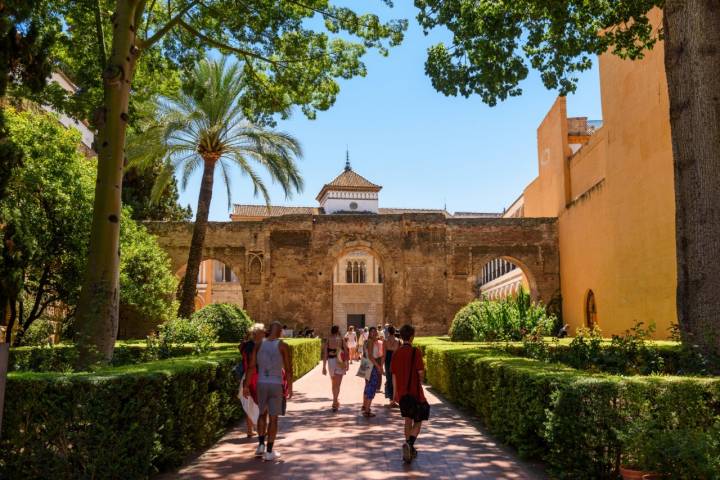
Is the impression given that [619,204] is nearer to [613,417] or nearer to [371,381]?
[371,381]

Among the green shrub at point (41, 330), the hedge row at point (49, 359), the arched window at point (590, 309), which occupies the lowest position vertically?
the hedge row at point (49, 359)

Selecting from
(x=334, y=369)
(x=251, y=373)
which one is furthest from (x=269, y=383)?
(x=334, y=369)

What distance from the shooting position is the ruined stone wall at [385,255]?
1175 inches

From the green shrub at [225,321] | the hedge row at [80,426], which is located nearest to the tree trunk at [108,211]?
the hedge row at [80,426]

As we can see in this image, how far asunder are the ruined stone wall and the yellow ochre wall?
6.47 ft

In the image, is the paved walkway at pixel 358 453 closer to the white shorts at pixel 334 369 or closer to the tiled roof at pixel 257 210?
the white shorts at pixel 334 369

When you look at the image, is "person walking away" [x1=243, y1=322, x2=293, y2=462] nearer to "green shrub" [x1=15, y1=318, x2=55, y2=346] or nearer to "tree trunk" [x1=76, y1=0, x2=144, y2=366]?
"tree trunk" [x1=76, y1=0, x2=144, y2=366]

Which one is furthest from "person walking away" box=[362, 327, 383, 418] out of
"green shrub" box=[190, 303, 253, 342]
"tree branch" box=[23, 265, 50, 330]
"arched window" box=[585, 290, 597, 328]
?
"arched window" box=[585, 290, 597, 328]

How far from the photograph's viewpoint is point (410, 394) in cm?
728

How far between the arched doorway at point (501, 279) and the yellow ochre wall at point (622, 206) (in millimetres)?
10320

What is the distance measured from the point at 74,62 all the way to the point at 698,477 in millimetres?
12352

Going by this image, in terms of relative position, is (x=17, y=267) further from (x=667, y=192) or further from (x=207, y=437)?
(x=667, y=192)

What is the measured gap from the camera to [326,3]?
1263 cm

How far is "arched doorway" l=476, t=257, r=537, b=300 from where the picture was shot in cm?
4097
